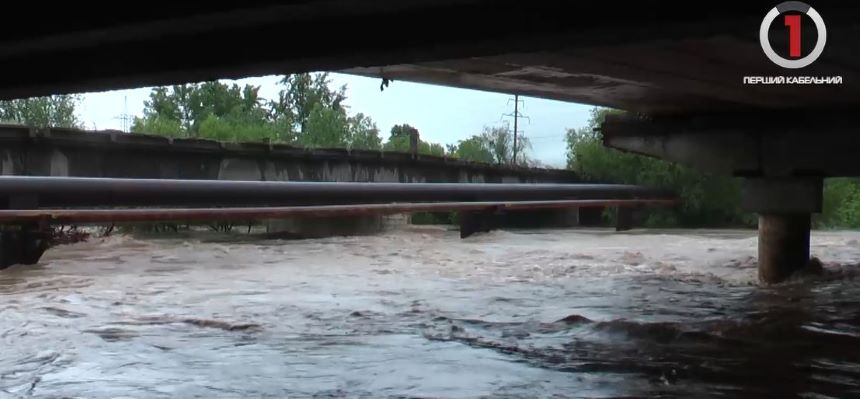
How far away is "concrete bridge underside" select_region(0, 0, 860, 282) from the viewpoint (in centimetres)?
388

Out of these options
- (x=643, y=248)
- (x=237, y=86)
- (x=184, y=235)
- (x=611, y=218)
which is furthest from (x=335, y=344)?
(x=237, y=86)

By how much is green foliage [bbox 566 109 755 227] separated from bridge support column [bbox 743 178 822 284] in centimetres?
1173

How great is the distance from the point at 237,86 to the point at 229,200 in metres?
37.5

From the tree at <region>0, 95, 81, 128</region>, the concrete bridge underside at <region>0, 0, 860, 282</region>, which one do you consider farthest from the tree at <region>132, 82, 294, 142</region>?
the concrete bridge underside at <region>0, 0, 860, 282</region>

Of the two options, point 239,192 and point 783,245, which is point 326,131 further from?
point 783,245

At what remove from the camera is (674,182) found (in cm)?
2447

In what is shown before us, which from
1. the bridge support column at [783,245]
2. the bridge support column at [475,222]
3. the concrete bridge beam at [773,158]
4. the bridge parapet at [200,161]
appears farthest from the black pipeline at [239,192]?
the bridge support column at [783,245]

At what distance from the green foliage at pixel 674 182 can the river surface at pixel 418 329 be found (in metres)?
11.7

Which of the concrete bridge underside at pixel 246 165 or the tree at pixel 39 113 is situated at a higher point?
the tree at pixel 39 113

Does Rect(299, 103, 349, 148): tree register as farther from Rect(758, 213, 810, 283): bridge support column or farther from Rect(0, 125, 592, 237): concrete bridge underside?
Rect(758, 213, 810, 283): bridge support column

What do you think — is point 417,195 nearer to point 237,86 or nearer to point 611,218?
point 611,218

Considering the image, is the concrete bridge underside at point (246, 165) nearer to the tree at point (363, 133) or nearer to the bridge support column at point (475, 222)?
the bridge support column at point (475, 222)

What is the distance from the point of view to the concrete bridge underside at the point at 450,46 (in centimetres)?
388

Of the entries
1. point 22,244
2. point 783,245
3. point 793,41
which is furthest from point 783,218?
point 22,244
